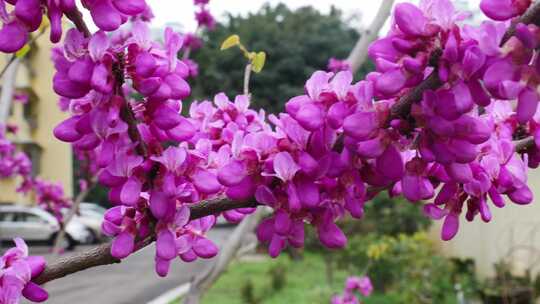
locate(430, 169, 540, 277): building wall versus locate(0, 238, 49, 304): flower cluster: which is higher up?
locate(0, 238, 49, 304): flower cluster

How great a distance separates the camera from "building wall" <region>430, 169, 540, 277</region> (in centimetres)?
623

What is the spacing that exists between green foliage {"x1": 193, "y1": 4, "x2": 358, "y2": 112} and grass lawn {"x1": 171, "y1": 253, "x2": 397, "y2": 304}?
400 centimetres

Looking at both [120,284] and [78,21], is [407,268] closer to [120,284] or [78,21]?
[120,284]

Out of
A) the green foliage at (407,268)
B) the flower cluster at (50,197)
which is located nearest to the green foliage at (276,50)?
the green foliage at (407,268)

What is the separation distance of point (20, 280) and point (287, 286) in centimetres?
767

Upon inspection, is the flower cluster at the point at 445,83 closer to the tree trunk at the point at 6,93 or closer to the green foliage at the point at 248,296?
the tree trunk at the point at 6,93

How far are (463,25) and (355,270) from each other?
7.67 metres

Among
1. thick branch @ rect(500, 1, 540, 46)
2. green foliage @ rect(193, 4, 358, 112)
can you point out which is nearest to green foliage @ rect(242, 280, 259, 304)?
thick branch @ rect(500, 1, 540, 46)

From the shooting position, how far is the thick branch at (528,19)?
0.51m

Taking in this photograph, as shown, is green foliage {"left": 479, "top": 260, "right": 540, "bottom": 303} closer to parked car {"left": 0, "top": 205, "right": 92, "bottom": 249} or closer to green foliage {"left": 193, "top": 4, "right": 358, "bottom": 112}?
green foliage {"left": 193, "top": 4, "right": 358, "bottom": 112}

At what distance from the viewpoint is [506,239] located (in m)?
6.84

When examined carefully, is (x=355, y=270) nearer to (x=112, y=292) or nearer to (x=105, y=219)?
(x=112, y=292)

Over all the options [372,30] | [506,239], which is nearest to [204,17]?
[372,30]

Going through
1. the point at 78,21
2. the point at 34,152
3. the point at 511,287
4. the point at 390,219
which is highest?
the point at 78,21
